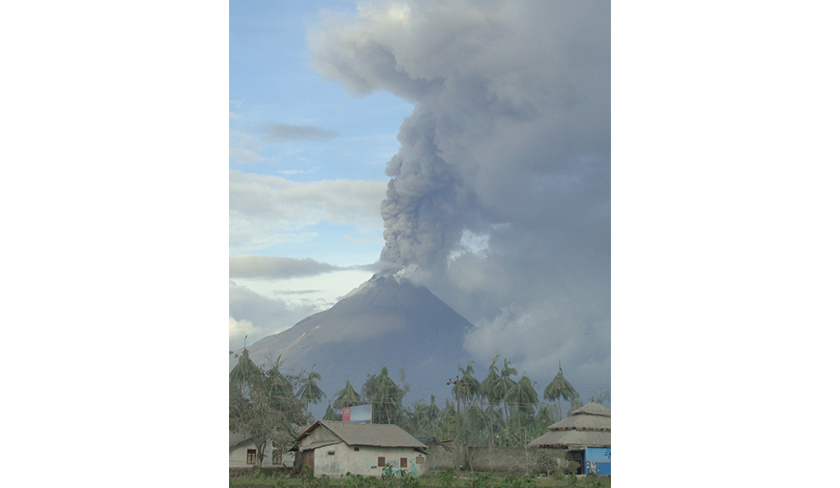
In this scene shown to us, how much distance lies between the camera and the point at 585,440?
437 inches

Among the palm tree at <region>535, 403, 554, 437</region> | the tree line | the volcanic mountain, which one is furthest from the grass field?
the volcanic mountain

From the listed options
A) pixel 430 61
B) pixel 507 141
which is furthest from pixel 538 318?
pixel 430 61

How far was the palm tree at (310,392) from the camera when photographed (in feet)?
39.9

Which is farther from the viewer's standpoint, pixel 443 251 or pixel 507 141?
pixel 443 251

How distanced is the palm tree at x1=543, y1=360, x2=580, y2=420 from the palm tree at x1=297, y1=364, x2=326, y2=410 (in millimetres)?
4533

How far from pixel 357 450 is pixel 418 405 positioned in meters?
2.90

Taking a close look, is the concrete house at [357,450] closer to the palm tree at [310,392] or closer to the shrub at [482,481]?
the shrub at [482,481]

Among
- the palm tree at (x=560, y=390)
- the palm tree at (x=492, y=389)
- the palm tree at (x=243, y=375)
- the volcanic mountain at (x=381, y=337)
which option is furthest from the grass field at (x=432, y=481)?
the volcanic mountain at (x=381, y=337)

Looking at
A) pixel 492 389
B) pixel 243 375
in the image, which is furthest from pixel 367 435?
pixel 492 389

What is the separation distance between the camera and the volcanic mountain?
18.3 meters

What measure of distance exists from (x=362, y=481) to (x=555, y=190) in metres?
7.53
